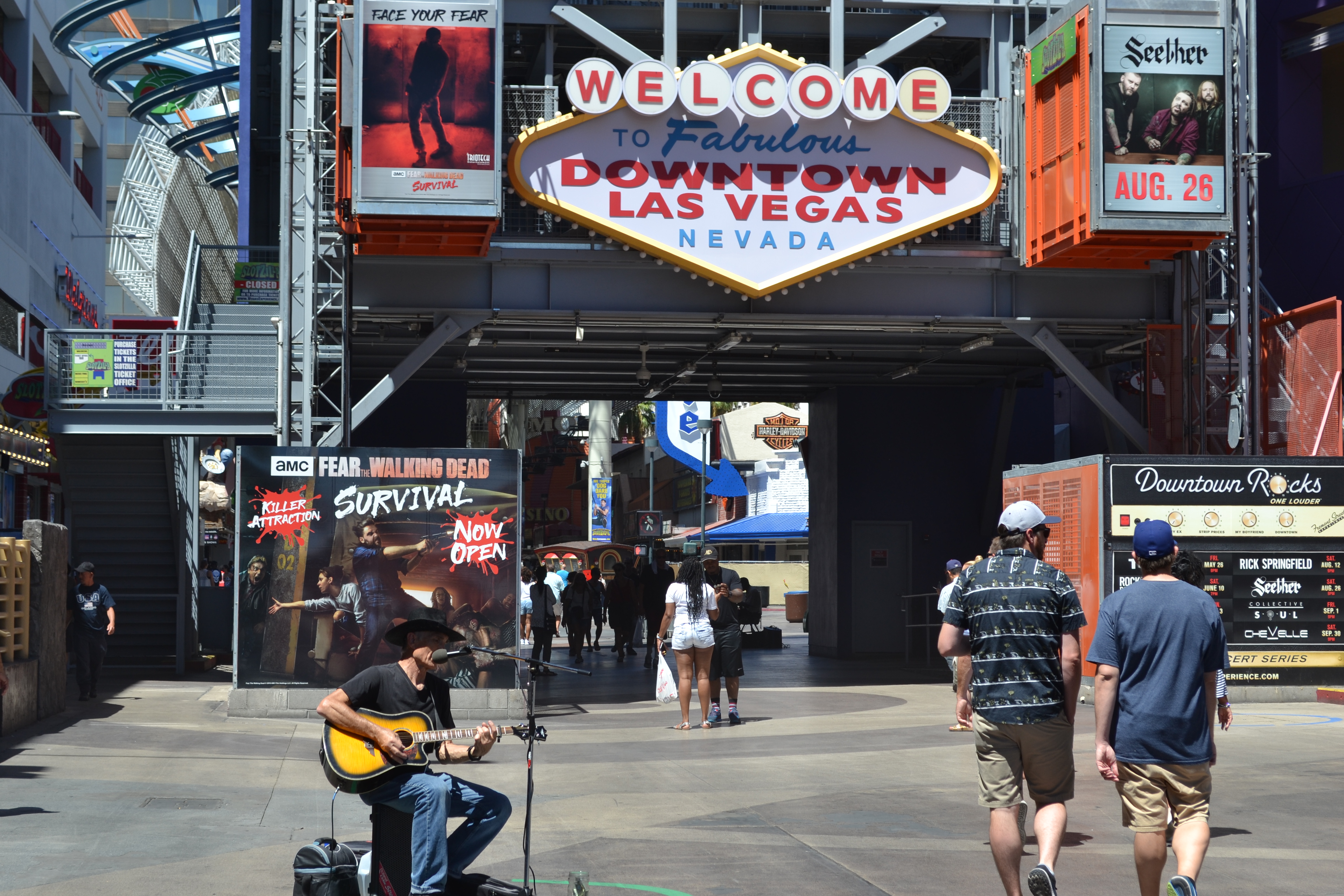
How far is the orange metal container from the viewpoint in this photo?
1728 centimetres

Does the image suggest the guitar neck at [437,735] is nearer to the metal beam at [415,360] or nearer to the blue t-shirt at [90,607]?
the metal beam at [415,360]

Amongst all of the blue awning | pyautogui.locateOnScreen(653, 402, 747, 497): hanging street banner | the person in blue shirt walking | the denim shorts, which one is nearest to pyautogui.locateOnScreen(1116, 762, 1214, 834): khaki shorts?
the denim shorts

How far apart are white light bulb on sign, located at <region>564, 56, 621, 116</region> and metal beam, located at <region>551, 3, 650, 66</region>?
22.3 inches

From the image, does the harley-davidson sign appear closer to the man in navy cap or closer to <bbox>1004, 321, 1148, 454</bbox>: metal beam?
<bbox>1004, 321, 1148, 454</bbox>: metal beam

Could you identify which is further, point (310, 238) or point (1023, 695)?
point (310, 238)

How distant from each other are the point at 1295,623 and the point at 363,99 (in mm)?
12733

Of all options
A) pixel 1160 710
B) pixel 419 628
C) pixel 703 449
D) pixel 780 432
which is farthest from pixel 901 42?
pixel 780 432

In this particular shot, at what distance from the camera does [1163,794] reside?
6480 millimetres

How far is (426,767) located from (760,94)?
13.1 m

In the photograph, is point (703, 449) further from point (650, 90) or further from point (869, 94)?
point (650, 90)

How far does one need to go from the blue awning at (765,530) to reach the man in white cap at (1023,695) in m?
36.4

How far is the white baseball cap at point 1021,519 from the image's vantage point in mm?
6973

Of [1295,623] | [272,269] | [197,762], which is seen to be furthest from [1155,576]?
[272,269]

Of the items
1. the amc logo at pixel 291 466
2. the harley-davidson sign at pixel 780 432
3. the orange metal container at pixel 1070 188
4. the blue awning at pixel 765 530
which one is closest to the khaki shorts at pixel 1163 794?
the orange metal container at pixel 1070 188
